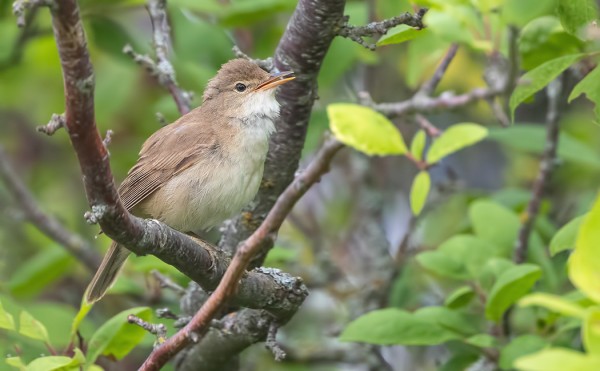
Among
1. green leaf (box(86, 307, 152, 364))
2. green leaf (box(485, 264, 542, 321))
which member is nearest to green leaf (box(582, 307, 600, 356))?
green leaf (box(485, 264, 542, 321))

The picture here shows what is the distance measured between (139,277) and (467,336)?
2211mm

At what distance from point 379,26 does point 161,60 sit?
1.25 m

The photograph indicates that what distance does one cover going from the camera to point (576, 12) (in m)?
2.57

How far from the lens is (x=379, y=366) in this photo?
4.70 metres

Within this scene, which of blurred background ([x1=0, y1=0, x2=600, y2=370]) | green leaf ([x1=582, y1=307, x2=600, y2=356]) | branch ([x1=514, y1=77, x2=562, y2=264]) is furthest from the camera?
blurred background ([x1=0, y1=0, x2=600, y2=370])

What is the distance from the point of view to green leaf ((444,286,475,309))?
11.3ft

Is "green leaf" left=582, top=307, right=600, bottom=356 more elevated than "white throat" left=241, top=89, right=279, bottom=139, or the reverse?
"white throat" left=241, top=89, right=279, bottom=139

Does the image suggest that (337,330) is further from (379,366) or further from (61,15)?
(61,15)

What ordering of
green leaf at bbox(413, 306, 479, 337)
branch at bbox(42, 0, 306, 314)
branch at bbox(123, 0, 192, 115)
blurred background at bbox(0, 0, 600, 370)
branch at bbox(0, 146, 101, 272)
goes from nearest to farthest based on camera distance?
branch at bbox(42, 0, 306, 314) → green leaf at bbox(413, 306, 479, 337) → branch at bbox(123, 0, 192, 115) → blurred background at bbox(0, 0, 600, 370) → branch at bbox(0, 146, 101, 272)

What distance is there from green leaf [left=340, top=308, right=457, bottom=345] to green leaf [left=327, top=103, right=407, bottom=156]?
1.40 metres

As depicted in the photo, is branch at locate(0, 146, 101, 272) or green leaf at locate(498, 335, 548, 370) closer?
green leaf at locate(498, 335, 548, 370)

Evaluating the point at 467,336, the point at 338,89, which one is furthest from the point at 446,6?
the point at 338,89

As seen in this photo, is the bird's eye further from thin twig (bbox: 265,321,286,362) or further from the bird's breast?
thin twig (bbox: 265,321,286,362)

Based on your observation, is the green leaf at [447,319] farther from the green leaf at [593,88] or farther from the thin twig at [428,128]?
the green leaf at [593,88]
